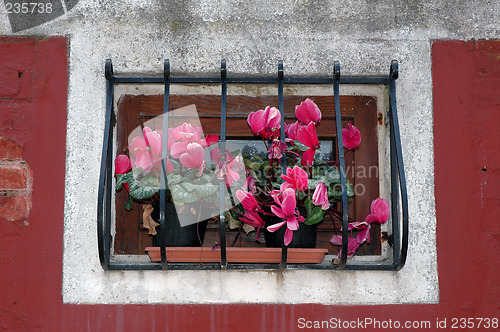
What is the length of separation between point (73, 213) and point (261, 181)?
0.65 meters

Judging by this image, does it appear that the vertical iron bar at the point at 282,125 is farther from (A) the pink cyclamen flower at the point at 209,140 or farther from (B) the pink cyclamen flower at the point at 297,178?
(A) the pink cyclamen flower at the point at 209,140

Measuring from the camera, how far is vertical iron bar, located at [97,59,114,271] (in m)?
1.80

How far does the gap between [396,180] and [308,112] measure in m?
0.39

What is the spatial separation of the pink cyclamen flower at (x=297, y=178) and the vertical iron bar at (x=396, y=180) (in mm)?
324

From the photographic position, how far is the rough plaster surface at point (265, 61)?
1.91m

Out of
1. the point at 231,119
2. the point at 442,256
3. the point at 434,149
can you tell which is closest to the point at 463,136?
the point at 434,149

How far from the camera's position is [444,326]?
6.25 ft

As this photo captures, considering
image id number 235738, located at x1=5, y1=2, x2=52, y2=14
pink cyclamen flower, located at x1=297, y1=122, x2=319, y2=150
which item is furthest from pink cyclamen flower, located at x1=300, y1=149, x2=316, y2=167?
image id number 235738, located at x1=5, y1=2, x2=52, y2=14

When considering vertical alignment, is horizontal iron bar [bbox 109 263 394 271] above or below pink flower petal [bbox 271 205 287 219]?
below

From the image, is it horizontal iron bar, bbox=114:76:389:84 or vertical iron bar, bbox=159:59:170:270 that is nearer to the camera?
vertical iron bar, bbox=159:59:170:270

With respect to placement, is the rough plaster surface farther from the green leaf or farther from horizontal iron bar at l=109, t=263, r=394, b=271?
the green leaf

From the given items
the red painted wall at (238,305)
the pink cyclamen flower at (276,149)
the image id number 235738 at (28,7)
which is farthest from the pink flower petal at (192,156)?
the image id number 235738 at (28,7)

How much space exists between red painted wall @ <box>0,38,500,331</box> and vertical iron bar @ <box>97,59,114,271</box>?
0.51ft

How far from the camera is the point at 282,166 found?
1.85 metres
